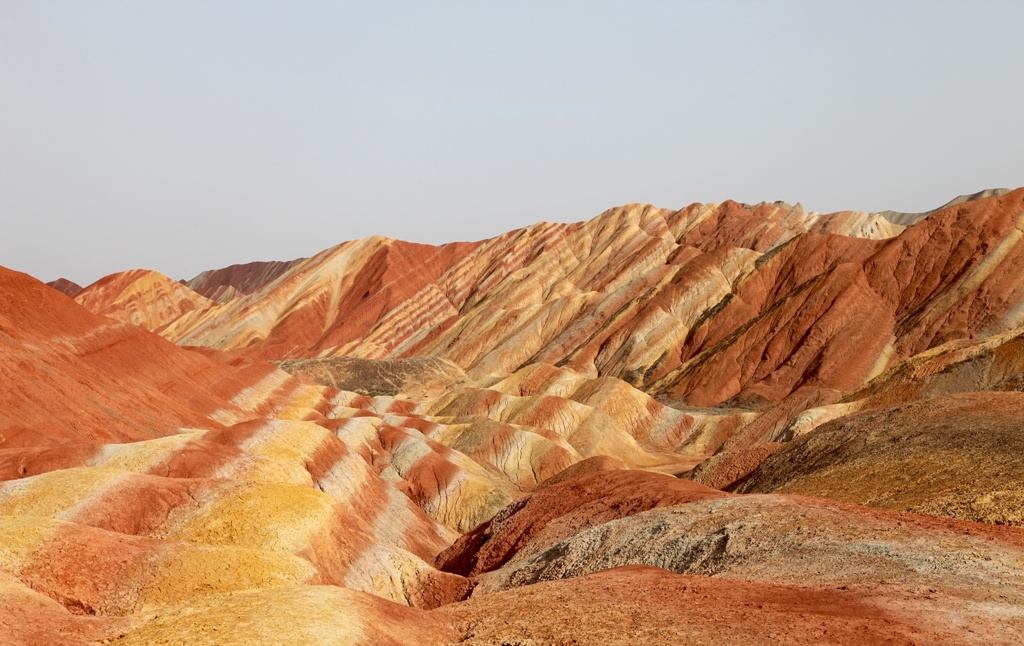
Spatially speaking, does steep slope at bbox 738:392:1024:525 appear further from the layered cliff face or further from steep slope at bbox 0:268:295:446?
steep slope at bbox 0:268:295:446

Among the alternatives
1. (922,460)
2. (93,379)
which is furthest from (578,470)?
(93,379)

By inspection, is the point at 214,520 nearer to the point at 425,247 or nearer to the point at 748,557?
the point at 748,557

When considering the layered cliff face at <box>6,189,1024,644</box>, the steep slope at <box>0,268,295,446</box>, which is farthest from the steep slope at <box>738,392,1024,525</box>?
the steep slope at <box>0,268,295,446</box>

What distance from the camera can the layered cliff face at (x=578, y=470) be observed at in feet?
64.7

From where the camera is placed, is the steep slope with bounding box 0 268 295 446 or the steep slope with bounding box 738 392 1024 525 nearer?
the steep slope with bounding box 738 392 1024 525

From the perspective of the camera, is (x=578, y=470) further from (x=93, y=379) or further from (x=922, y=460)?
(x=93, y=379)

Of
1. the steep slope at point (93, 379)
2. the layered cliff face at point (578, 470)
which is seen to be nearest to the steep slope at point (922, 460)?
the layered cliff face at point (578, 470)

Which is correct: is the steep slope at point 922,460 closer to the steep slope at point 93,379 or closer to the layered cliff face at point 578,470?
the layered cliff face at point 578,470

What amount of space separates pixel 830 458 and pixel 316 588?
29.1m

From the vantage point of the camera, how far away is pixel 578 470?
5941cm

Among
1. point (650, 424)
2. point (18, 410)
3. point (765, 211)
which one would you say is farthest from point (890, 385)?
point (765, 211)

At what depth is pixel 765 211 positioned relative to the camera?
168m

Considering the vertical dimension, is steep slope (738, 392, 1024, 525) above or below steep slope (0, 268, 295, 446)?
below

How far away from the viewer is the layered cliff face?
19.7 meters
